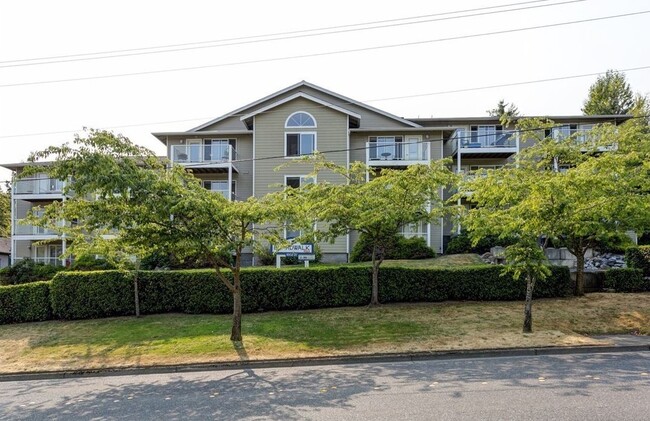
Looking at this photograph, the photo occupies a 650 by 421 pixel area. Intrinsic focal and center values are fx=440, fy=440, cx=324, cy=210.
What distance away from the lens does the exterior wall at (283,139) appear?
85.5 ft

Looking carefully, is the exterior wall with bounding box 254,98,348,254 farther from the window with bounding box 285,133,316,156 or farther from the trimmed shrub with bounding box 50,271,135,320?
the trimmed shrub with bounding box 50,271,135,320

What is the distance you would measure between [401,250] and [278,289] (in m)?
11.0

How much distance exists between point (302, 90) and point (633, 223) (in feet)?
63.8

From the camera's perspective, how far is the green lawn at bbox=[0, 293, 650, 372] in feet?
34.4

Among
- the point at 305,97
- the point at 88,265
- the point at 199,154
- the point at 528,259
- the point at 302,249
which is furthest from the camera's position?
the point at 199,154

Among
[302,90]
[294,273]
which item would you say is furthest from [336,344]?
[302,90]

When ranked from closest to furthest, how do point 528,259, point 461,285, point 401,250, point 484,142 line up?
1. point 528,259
2. point 461,285
3. point 401,250
4. point 484,142

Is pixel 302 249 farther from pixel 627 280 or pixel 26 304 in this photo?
pixel 627 280

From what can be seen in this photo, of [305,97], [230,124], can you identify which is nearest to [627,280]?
[305,97]

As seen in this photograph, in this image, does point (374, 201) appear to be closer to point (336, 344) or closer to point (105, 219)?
point (336, 344)

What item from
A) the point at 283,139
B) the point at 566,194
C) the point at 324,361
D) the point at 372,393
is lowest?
the point at 324,361

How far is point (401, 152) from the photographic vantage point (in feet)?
87.0

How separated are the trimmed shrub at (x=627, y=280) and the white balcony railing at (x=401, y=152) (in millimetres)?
12150

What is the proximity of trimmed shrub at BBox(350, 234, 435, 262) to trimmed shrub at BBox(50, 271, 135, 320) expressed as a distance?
1221 centimetres
